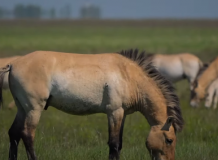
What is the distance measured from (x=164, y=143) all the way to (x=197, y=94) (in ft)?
27.7

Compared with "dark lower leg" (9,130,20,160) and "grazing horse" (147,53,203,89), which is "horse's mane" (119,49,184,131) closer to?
"dark lower leg" (9,130,20,160)

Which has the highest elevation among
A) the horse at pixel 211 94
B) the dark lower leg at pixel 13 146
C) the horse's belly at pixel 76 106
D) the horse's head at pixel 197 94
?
the horse's belly at pixel 76 106

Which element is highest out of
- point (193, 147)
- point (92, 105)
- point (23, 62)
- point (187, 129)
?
point (23, 62)

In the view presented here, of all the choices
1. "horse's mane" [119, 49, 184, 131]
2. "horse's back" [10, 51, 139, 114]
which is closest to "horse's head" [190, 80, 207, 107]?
"horse's mane" [119, 49, 184, 131]

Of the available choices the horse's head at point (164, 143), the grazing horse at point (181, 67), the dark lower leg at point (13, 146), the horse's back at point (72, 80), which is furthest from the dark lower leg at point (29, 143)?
the grazing horse at point (181, 67)

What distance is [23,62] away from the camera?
7871mm

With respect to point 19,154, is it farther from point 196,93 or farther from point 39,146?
point 196,93

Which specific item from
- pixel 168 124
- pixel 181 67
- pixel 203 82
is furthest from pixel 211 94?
pixel 168 124

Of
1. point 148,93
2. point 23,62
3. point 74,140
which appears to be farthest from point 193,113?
point 23,62

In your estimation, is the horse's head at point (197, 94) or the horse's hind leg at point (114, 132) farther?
the horse's head at point (197, 94)

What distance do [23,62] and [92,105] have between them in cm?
117

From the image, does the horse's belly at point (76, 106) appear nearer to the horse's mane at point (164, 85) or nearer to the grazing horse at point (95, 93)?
the grazing horse at point (95, 93)

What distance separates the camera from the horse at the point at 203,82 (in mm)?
15789

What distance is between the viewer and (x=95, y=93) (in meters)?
7.94
